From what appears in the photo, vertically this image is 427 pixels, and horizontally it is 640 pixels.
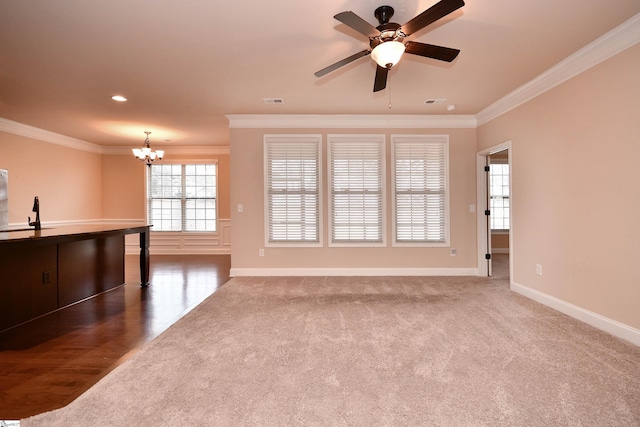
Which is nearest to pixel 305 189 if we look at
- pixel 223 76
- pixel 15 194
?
pixel 223 76

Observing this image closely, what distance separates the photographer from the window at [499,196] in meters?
7.32

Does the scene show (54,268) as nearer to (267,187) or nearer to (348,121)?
(267,187)

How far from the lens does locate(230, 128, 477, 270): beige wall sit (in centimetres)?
515

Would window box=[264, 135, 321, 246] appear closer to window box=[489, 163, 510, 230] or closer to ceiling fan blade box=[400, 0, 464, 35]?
ceiling fan blade box=[400, 0, 464, 35]

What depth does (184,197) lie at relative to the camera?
7793 mm

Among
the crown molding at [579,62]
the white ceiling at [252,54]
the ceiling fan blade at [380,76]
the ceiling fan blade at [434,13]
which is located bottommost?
the ceiling fan blade at [380,76]

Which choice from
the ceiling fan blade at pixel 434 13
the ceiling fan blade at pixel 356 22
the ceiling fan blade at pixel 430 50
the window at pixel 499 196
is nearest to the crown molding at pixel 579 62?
the ceiling fan blade at pixel 430 50

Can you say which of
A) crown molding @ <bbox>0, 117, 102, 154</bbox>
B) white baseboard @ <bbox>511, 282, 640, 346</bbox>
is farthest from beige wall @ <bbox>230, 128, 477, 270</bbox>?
crown molding @ <bbox>0, 117, 102, 154</bbox>

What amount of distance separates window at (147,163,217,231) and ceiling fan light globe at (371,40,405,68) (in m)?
6.35

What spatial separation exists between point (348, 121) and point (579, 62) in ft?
9.82

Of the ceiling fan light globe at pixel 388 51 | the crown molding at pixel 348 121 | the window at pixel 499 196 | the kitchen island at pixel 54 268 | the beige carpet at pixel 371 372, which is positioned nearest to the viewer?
the beige carpet at pixel 371 372

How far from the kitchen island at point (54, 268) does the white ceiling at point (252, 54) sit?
1.83 meters

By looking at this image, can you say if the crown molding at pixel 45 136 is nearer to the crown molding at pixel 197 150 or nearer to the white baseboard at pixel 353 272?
the crown molding at pixel 197 150

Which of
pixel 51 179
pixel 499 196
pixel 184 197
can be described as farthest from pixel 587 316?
pixel 51 179
